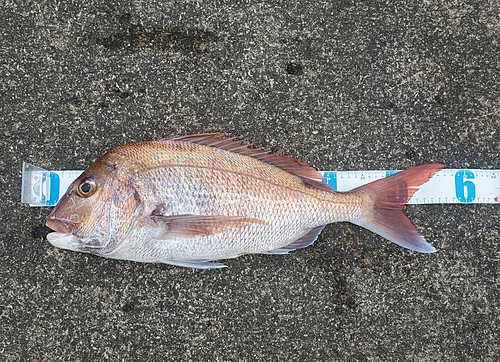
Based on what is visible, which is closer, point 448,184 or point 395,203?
point 395,203

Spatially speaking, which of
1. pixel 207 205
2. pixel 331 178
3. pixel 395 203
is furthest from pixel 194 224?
pixel 395 203

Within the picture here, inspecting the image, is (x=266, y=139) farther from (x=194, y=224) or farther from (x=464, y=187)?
(x=464, y=187)

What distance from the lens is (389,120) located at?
8.22 feet

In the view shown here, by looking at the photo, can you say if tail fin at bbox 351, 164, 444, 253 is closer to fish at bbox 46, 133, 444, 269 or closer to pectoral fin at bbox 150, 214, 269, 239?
fish at bbox 46, 133, 444, 269

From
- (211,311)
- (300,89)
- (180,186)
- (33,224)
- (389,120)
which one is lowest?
(211,311)

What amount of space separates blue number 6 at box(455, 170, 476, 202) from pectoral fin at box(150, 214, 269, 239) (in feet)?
4.30

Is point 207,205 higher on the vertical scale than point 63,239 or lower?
higher

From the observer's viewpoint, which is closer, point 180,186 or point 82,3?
point 180,186

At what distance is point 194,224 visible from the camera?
2027 millimetres

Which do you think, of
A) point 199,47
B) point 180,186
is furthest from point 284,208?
point 199,47

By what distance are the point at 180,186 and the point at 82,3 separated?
52.5 inches

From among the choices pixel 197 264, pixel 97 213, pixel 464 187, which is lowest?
pixel 197 264

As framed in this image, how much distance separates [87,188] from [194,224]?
0.54 m

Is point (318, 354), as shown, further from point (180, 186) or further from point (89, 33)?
point (89, 33)
